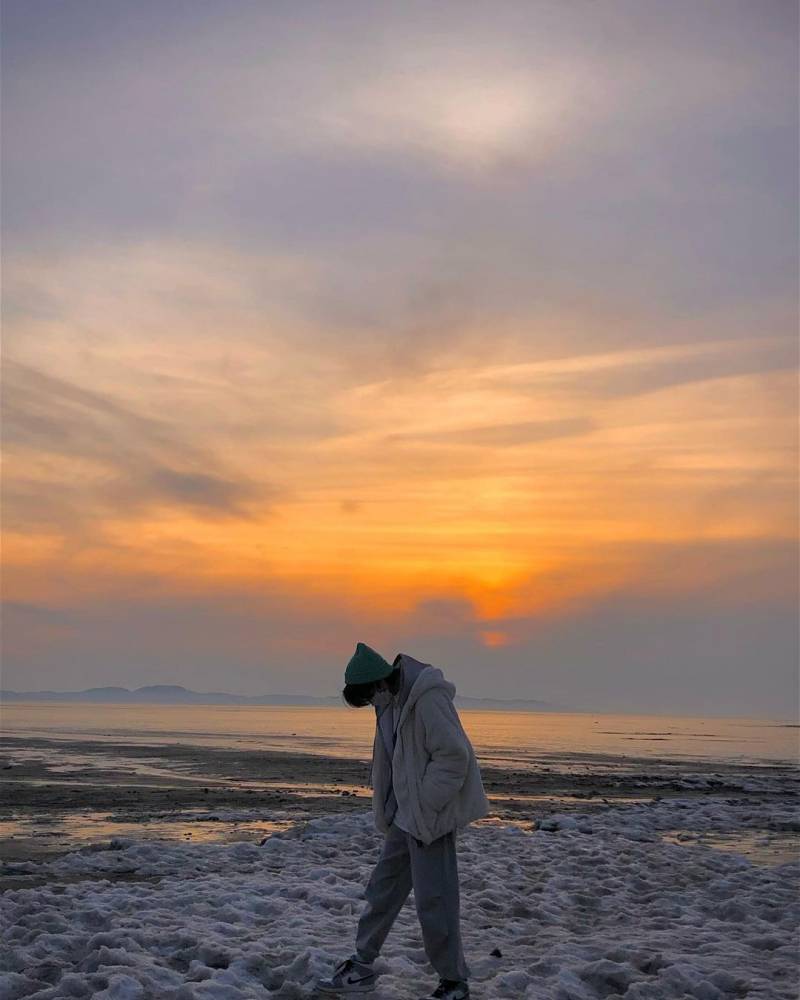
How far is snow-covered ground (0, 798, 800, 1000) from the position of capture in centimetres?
779

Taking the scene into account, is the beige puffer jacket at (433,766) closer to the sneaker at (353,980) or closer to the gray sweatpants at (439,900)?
the gray sweatpants at (439,900)

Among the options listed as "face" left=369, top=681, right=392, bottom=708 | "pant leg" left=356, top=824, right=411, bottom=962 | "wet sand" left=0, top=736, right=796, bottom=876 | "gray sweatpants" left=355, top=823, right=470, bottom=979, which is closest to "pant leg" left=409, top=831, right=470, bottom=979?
"gray sweatpants" left=355, top=823, right=470, bottom=979

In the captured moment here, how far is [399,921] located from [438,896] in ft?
10.7

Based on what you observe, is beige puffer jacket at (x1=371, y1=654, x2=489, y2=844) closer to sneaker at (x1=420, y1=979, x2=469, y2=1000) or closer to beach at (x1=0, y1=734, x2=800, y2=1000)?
sneaker at (x1=420, y1=979, x2=469, y2=1000)

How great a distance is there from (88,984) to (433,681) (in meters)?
3.56

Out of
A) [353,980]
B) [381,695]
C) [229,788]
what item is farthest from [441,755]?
[229,788]

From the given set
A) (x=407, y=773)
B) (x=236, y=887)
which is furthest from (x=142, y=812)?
(x=407, y=773)

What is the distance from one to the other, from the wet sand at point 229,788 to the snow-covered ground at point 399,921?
2909mm

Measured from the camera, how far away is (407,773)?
716cm

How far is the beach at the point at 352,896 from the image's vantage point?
7.93 m

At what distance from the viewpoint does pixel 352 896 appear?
11172 millimetres

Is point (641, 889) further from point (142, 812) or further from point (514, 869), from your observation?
point (142, 812)

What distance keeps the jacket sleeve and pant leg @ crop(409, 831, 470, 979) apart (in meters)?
0.40

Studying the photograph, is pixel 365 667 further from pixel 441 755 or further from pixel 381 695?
pixel 441 755
